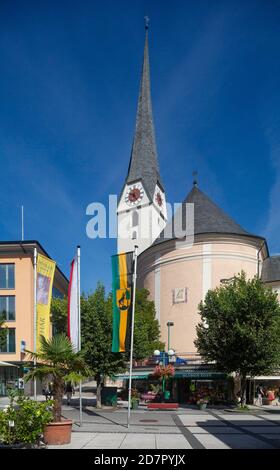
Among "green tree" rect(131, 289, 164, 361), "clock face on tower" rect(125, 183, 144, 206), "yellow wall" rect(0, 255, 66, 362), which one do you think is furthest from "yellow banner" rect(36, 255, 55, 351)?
"clock face on tower" rect(125, 183, 144, 206)

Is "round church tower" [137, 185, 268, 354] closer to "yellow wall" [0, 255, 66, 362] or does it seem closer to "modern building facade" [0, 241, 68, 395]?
"modern building facade" [0, 241, 68, 395]

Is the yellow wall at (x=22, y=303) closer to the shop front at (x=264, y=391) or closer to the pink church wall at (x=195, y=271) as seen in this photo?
the pink church wall at (x=195, y=271)

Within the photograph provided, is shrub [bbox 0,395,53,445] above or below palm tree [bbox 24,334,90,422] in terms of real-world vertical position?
below

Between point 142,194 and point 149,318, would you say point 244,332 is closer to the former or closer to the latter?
point 149,318

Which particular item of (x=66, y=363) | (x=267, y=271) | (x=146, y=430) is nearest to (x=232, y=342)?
(x=146, y=430)

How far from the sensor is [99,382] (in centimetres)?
2980

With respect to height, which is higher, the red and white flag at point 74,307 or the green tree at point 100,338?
the red and white flag at point 74,307

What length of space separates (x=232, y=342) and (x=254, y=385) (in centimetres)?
937

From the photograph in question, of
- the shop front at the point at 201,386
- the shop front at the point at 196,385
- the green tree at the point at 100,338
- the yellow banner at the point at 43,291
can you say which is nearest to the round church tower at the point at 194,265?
the shop front at the point at 196,385

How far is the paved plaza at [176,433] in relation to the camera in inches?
545

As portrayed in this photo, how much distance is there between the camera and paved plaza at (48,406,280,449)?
13836 millimetres

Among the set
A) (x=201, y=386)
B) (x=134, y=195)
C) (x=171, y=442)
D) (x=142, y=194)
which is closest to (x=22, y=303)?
(x=201, y=386)

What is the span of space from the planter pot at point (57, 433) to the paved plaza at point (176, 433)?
0.89 ft
